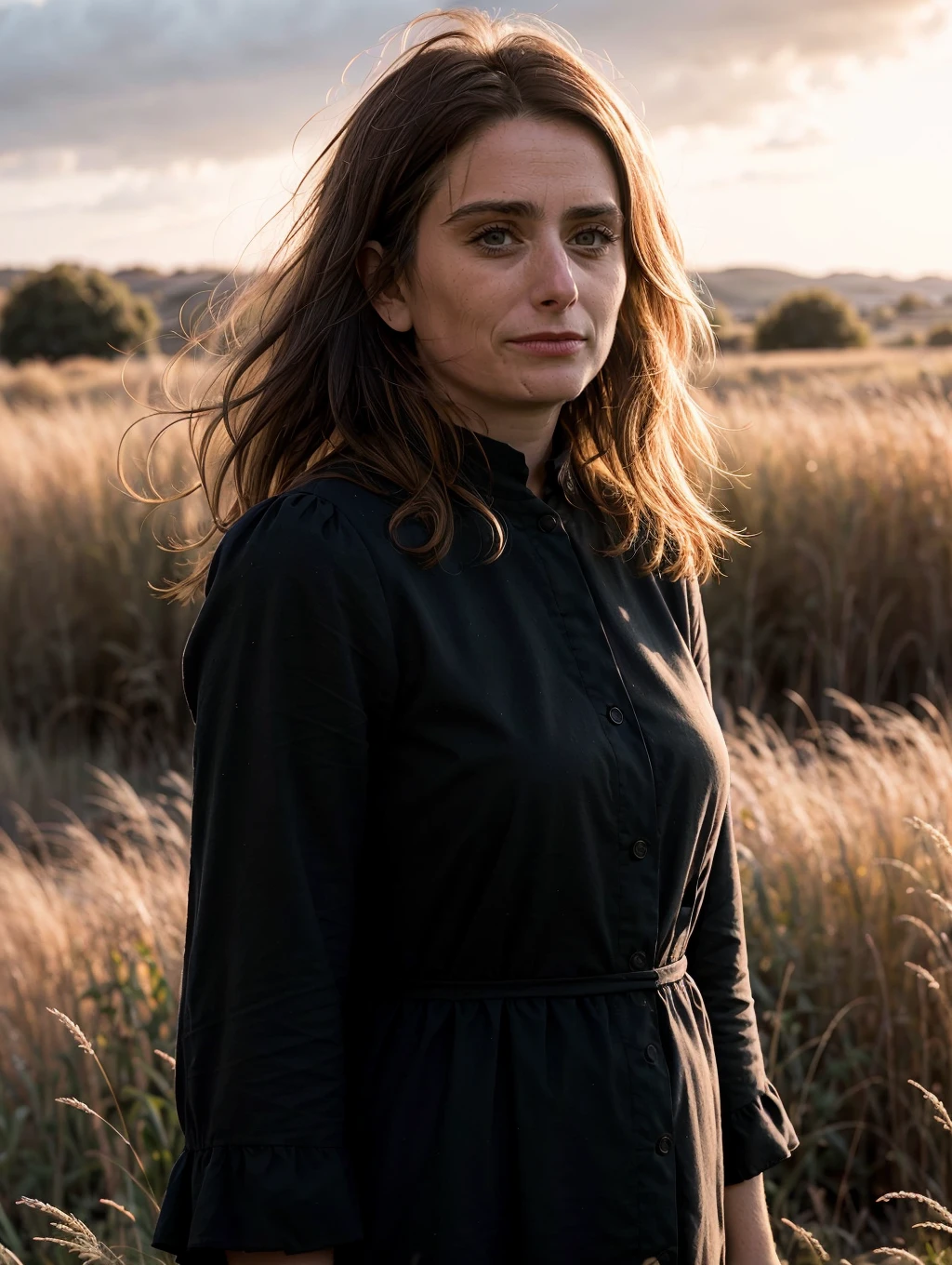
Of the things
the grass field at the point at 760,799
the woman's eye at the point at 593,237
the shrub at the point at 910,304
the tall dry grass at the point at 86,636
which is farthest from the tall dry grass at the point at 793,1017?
the shrub at the point at 910,304

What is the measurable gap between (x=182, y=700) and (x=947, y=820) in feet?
13.2

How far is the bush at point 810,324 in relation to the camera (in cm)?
3638

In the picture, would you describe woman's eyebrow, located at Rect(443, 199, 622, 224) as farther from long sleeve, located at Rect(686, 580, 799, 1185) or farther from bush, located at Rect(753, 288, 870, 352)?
bush, located at Rect(753, 288, 870, 352)

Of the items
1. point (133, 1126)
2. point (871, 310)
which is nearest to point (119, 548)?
point (133, 1126)

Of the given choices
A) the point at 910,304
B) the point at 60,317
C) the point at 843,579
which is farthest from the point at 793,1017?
the point at 910,304

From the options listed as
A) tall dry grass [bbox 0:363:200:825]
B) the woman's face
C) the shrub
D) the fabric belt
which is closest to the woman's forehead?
the woman's face

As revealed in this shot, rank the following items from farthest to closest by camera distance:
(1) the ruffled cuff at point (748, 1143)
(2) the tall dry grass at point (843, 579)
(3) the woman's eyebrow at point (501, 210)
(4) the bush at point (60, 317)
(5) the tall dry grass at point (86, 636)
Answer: (4) the bush at point (60, 317)
(5) the tall dry grass at point (86, 636)
(2) the tall dry grass at point (843, 579)
(1) the ruffled cuff at point (748, 1143)
(3) the woman's eyebrow at point (501, 210)

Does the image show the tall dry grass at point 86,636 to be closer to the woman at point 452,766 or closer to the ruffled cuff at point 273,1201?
the woman at point 452,766

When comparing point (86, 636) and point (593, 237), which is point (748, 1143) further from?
point (86, 636)

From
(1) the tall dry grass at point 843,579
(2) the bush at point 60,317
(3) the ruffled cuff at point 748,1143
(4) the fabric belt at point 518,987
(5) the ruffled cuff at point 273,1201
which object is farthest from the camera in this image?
(2) the bush at point 60,317

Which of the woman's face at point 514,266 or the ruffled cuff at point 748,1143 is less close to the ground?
the woman's face at point 514,266

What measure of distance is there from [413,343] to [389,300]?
0.20 feet

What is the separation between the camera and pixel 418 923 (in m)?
1.42

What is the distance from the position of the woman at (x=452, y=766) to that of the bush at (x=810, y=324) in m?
36.7
